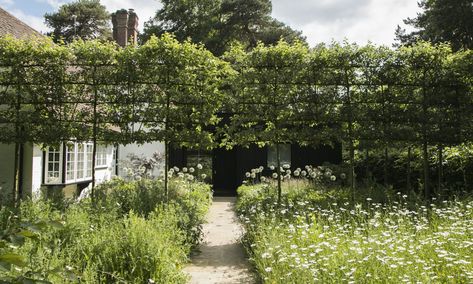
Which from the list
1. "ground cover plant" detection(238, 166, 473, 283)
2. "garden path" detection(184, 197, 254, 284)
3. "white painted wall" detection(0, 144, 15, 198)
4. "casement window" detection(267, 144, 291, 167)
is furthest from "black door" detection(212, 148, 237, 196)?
"ground cover plant" detection(238, 166, 473, 283)

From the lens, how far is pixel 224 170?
18453mm

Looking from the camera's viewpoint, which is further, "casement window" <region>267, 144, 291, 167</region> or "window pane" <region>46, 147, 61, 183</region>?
"casement window" <region>267, 144, 291, 167</region>

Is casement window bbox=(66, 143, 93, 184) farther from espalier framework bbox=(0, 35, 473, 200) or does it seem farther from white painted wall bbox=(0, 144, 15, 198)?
espalier framework bbox=(0, 35, 473, 200)

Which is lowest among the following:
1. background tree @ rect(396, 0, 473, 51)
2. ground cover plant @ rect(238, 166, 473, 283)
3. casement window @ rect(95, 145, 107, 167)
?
ground cover plant @ rect(238, 166, 473, 283)

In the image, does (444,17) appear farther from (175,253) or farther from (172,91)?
(175,253)

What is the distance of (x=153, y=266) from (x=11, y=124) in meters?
6.67

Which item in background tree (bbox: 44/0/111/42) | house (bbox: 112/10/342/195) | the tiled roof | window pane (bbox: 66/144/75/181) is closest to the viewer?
the tiled roof

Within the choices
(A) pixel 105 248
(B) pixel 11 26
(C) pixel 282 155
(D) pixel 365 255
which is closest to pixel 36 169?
(B) pixel 11 26

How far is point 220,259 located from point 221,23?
2329 cm

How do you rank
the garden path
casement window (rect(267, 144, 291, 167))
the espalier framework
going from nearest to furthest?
1. the garden path
2. the espalier framework
3. casement window (rect(267, 144, 291, 167))

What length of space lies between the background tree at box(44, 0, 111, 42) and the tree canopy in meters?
9.11

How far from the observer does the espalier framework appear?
871cm

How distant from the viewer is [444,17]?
751 inches

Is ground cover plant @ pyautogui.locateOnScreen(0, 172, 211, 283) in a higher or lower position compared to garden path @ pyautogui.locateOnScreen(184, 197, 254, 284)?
higher
